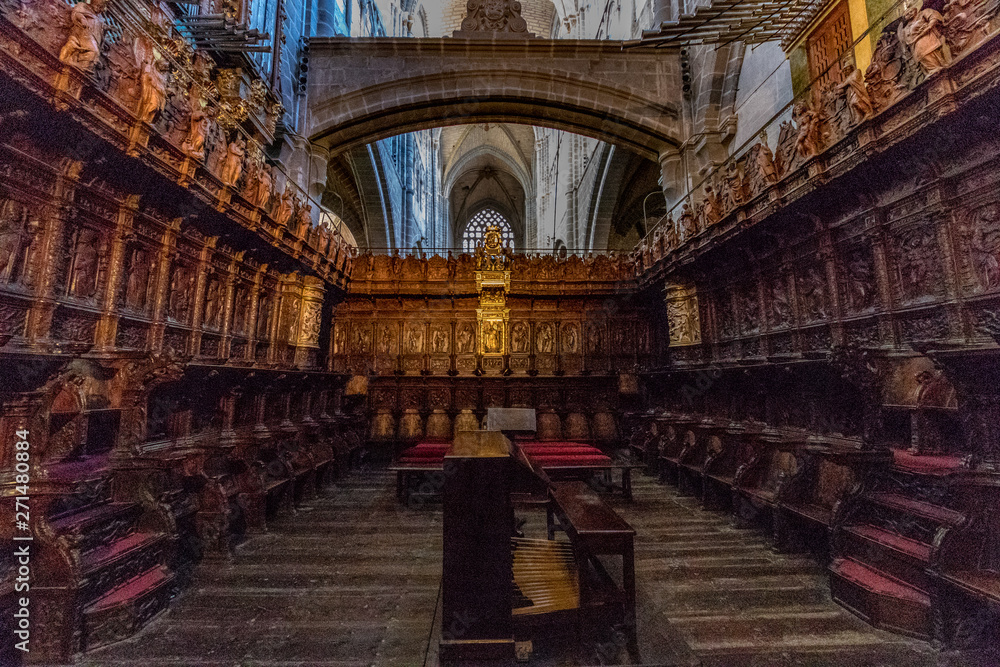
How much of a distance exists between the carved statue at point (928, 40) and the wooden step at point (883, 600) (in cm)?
347

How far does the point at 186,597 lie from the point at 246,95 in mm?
7821

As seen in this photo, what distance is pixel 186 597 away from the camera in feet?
9.83

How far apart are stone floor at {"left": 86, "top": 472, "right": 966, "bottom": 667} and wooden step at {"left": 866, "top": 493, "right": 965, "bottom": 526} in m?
0.70

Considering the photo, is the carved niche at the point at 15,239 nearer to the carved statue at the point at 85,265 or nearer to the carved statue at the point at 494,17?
the carved statue at the point at 85,265

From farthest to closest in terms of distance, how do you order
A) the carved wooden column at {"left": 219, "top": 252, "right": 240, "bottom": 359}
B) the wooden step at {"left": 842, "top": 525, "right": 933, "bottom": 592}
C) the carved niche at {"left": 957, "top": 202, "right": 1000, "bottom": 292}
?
the carved wooden column at {"left": 219, "top": 252, "right": 240, "bottom": 359} < the carved niche at {"left": 957, "top": 202, "right": 1000, "bottom": 292} < the wooden step at {"left": 842, "top": 525, "right": 933, "bottom": 592}

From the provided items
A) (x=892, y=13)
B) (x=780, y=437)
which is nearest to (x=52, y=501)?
(x=780, y=437)

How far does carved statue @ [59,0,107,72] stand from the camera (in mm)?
3020

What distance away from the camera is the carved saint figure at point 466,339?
31.2 feet

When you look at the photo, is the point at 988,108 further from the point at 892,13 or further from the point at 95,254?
the point at 95,254

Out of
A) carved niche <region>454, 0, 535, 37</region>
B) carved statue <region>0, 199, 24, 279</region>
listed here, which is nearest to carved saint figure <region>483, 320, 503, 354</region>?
carved statue <region>0, 199, 24, 279</region>

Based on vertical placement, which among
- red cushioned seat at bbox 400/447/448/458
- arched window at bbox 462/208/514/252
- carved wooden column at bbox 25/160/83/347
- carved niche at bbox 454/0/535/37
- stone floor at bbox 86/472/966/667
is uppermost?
arched window at bbox 462/208/514/252

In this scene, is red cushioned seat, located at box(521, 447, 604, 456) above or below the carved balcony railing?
below

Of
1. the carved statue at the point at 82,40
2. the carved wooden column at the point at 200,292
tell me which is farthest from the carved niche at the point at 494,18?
the carved statue at the point at 82,40

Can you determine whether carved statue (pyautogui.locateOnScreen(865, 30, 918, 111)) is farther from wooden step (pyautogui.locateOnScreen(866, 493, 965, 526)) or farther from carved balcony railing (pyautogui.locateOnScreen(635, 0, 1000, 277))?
wooden step (pyautogui.locateOnScreen(866, 493, 965, 526))
